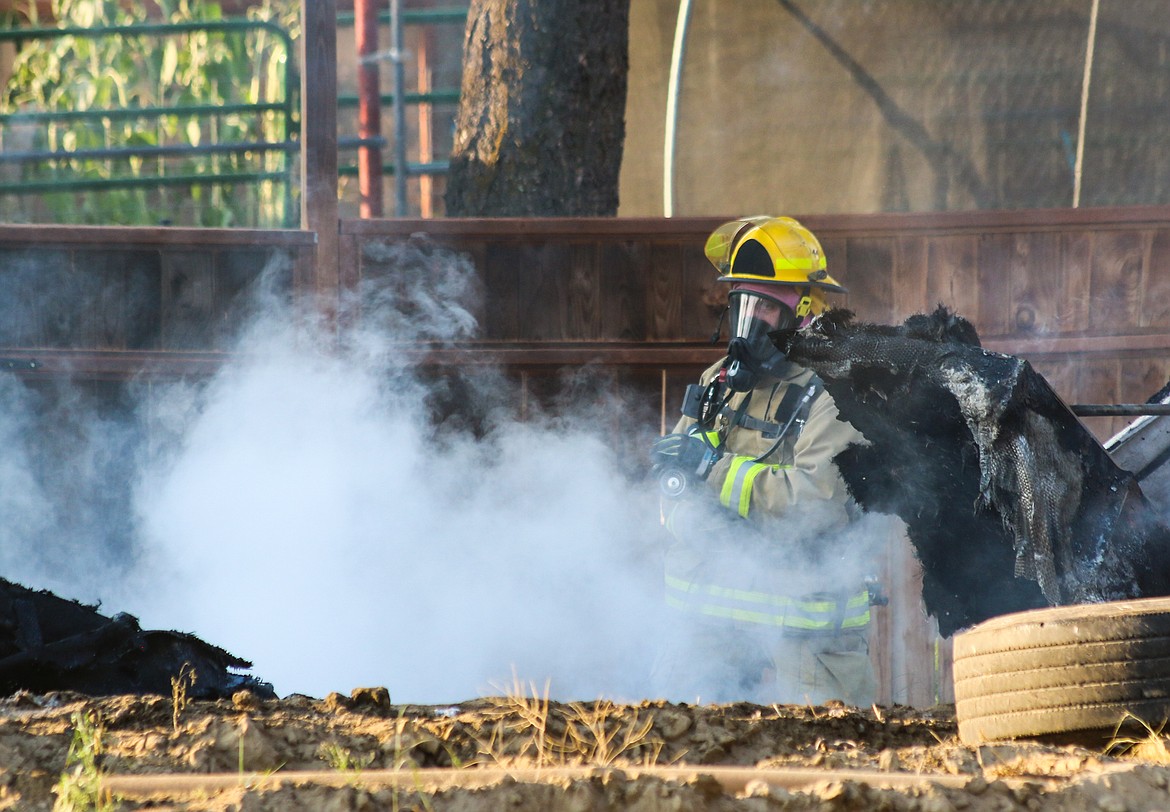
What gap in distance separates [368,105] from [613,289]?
11.3 ft

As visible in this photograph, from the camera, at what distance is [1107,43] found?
311 inches

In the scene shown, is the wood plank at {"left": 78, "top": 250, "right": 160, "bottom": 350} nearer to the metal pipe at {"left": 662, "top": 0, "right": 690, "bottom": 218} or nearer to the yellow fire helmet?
the yellow fire helmet

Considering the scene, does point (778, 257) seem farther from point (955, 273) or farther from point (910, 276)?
point (955, 273)

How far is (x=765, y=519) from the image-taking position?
4.90m

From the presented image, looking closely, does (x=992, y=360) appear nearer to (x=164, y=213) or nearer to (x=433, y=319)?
(x=433, y=319)

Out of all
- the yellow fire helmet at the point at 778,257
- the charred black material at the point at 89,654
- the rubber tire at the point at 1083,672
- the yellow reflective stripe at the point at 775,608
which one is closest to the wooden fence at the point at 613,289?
the yellow fire helmet at the point at 778,257

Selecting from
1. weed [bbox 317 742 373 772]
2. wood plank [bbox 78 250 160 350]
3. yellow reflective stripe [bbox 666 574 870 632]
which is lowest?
weed [bbox 317 742 373 772]

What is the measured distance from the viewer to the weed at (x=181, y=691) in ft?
11.9

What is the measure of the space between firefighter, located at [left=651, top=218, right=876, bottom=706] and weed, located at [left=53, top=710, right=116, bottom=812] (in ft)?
7.36

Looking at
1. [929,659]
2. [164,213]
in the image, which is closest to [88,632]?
[929,659]

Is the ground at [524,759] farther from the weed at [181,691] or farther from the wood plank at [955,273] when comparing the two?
the wood plank at [955,273]

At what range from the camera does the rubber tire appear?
3.32 metres

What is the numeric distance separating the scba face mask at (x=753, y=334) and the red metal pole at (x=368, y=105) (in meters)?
3.71

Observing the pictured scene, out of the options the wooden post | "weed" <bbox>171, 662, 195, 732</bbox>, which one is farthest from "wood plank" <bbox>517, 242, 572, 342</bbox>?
"weed" <bbox>171, 662, 195, 732</bbox>
